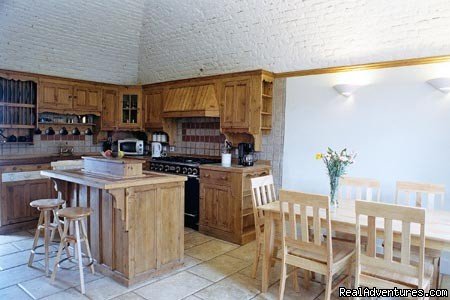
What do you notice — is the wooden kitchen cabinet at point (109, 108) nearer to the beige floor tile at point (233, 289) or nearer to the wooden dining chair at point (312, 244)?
the beige floor tile at point (233, 289)

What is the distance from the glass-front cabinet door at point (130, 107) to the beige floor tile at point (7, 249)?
9.38ft

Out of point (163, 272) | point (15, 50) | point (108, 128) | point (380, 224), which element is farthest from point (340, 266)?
point (15, 50)

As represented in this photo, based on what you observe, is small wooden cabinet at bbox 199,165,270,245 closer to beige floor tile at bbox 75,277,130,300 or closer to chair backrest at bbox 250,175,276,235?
chair backrest at bbox 250,175,276,235

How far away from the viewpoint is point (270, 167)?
484 centimetres

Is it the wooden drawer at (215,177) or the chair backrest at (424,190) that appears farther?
the wooden drawer at (215,177)

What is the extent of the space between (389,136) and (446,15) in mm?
1373

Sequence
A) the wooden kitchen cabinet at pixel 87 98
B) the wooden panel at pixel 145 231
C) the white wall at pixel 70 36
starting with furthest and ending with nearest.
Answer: the wooden kitchen cabinet at pixel 87 98
the white wall at pixel 70 36
the wooden panel at pixel 145 231

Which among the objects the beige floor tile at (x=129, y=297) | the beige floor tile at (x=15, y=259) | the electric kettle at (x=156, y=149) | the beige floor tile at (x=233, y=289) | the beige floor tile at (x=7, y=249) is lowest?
the beige floor tile at (x=7, y=249)

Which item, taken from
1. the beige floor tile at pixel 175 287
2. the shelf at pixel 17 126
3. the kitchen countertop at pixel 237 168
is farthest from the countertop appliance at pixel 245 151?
the shelf at pixel 17 126

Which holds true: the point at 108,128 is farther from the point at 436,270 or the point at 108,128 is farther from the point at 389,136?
the point at 436,270

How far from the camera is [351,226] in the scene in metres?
2.62

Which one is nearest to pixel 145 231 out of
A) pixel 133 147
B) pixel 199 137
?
pixel 199 137

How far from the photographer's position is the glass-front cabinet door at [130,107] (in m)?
6.40

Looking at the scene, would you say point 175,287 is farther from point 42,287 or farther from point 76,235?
point 42,287
